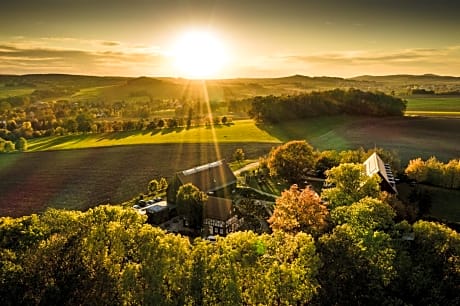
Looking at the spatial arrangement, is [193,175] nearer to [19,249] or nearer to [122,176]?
[122,176]

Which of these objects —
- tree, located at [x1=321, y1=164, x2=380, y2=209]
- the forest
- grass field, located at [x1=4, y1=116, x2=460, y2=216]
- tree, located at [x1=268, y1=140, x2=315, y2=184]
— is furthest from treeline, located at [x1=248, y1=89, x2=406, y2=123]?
the forest

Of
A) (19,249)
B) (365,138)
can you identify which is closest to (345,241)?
(19,249)

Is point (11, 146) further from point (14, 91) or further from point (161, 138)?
point (14, 91)

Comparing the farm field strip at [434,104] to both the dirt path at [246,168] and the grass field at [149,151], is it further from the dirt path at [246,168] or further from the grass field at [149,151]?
the dirt path at [246,168]

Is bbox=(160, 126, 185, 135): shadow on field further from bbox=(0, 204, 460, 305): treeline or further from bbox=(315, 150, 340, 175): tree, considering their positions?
bbox=(0, 204, 460, 305): treeline

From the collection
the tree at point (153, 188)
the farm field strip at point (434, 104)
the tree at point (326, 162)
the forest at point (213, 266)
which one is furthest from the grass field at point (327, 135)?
the forest at point (213, 266)

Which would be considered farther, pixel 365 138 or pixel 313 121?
pixel 313 121
